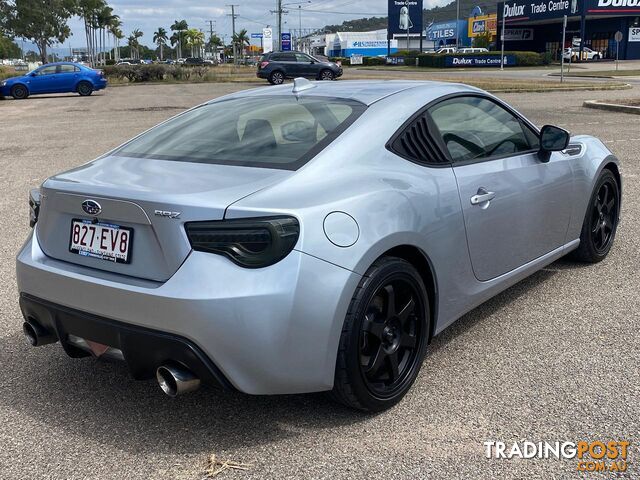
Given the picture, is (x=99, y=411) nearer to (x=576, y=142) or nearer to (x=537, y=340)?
(x=537, y=340)

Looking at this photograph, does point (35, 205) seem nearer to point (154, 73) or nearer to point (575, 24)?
point (154, 73)

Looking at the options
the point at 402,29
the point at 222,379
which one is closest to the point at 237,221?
the point at 222,379

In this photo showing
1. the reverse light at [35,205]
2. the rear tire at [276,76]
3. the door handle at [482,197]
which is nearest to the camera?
the reverse light at [35,205]

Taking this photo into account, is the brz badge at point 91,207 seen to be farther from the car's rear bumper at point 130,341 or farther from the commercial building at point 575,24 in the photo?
the commercial building at point 575,24

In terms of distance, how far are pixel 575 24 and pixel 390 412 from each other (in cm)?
8224

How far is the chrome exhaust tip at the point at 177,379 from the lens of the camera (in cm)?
268

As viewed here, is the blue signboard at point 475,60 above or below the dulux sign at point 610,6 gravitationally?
below

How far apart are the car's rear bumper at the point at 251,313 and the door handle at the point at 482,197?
3.48ft

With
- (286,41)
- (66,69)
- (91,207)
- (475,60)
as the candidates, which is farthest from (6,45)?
(91,207)

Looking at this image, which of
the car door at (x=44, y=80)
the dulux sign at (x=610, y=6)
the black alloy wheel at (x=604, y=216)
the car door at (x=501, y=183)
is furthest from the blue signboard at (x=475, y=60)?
the car door at (x=501, y=183)

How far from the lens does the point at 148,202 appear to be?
8.82ft

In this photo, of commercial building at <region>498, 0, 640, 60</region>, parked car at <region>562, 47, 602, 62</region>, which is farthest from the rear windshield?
parked car at <region>562, 47, 602, 62</region>

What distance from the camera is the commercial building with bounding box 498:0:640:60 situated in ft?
219

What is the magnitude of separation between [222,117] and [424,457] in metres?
2.11
